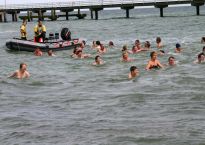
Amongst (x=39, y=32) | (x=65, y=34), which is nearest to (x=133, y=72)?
(x=39, y=32)

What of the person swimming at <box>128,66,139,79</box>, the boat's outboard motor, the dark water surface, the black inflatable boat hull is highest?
the boat's outboard motor

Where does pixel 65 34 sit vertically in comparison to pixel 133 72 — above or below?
above

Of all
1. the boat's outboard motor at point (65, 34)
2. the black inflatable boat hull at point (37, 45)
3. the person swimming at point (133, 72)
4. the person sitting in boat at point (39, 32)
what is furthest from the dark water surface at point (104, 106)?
the boat's outboard motor at point (65, 34)

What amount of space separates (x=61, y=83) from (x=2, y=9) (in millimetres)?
53832

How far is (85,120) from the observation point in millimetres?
9688

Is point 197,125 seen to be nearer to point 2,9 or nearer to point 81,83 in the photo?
point 81,83

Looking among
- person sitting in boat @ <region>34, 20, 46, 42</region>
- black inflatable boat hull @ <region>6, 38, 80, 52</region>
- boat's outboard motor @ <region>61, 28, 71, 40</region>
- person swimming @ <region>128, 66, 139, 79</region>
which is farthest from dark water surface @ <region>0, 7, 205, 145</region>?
boat's outboard motor @ <region>61, 28, 71, 40</region>

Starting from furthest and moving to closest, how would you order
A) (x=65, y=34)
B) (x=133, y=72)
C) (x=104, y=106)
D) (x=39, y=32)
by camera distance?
(x=65, y=34), (x=39, y=32), (x=133, y=72), (x=104, y=106)

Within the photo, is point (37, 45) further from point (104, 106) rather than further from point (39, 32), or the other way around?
point (104, 106)

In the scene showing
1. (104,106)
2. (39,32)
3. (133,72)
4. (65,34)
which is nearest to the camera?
(104,106)

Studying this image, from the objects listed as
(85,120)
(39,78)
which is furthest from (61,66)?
(85,120)

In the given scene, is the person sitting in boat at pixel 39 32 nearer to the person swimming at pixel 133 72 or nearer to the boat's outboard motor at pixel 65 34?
the boat's outboard motor at pixel 65 34

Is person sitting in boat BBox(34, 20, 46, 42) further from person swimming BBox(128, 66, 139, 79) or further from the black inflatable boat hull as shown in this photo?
person swimming BBox(128, 66, 139, 79)

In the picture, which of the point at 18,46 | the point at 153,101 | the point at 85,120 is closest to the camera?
the point at 85,120
